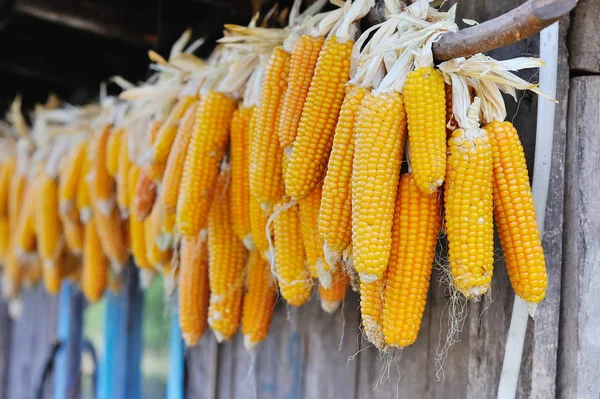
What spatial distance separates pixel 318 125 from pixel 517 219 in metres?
0.50

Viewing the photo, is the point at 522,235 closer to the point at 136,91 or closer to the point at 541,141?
the point at 541,141

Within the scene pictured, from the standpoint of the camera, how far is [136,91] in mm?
2602

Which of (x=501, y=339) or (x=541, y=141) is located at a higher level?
(x=541, y=141)

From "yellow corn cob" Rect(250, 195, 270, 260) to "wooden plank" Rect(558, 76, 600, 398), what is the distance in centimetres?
78

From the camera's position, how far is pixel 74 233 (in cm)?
334

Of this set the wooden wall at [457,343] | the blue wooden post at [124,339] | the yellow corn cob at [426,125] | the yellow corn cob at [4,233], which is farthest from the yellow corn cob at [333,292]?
the yellow corn cob at [4,233]

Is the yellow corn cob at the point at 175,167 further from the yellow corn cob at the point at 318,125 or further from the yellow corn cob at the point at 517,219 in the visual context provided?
the yellow corn cob at the point at 517,219

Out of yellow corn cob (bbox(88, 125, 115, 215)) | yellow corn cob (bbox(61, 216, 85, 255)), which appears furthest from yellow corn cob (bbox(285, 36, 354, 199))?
yellow corn cob (bbox(61, 216, 85, 255))

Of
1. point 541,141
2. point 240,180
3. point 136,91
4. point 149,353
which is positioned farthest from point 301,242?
point 149,353

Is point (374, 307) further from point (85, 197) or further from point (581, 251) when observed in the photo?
point (85, 197)

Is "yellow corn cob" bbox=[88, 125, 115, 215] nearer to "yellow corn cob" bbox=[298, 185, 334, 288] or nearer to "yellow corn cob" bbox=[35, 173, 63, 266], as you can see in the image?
"yellow corn cob" bbox=[35, 173, 63, 266]

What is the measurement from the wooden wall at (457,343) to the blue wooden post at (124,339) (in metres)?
1.62

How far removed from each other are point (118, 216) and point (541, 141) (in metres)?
2.14

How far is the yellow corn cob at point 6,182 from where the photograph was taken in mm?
3955
